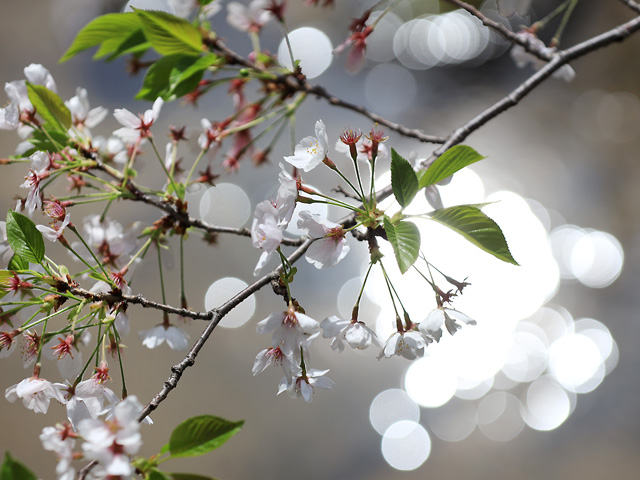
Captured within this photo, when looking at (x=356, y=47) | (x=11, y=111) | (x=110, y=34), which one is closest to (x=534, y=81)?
(x=356, y=47)

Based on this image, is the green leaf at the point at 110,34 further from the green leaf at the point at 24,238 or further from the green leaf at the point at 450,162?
the green leaf at the point at 450,162

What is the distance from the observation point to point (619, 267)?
2.48 m

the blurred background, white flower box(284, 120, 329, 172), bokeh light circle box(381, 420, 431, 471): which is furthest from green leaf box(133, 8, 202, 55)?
bokeh light circle box(381, 420, 431, 471)

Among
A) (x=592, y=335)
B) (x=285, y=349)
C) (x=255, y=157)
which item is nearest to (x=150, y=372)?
(x=255, y=157)

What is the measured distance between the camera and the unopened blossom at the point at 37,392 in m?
0.58

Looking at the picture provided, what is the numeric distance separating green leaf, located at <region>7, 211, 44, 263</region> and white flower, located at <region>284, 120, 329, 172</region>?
27 cm

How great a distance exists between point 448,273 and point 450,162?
1896 millimetres

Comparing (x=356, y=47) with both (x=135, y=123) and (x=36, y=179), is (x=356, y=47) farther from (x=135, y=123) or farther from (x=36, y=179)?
(x=36, y=179)

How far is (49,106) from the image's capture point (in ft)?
2.17

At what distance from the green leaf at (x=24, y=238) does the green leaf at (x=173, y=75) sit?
0.81 ft

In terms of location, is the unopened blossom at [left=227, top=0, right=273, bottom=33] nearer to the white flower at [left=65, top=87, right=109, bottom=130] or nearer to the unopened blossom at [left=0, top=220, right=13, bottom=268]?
the white flower at [left=65, top=87, right=109, bottom=130]

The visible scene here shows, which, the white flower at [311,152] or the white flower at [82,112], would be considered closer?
the white flower at [311,152]

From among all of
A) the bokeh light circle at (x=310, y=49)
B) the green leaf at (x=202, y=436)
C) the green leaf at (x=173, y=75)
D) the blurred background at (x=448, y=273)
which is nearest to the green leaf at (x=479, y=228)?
the green leaf at (x=202, y=436)

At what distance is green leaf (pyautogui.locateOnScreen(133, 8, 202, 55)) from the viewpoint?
67cm
